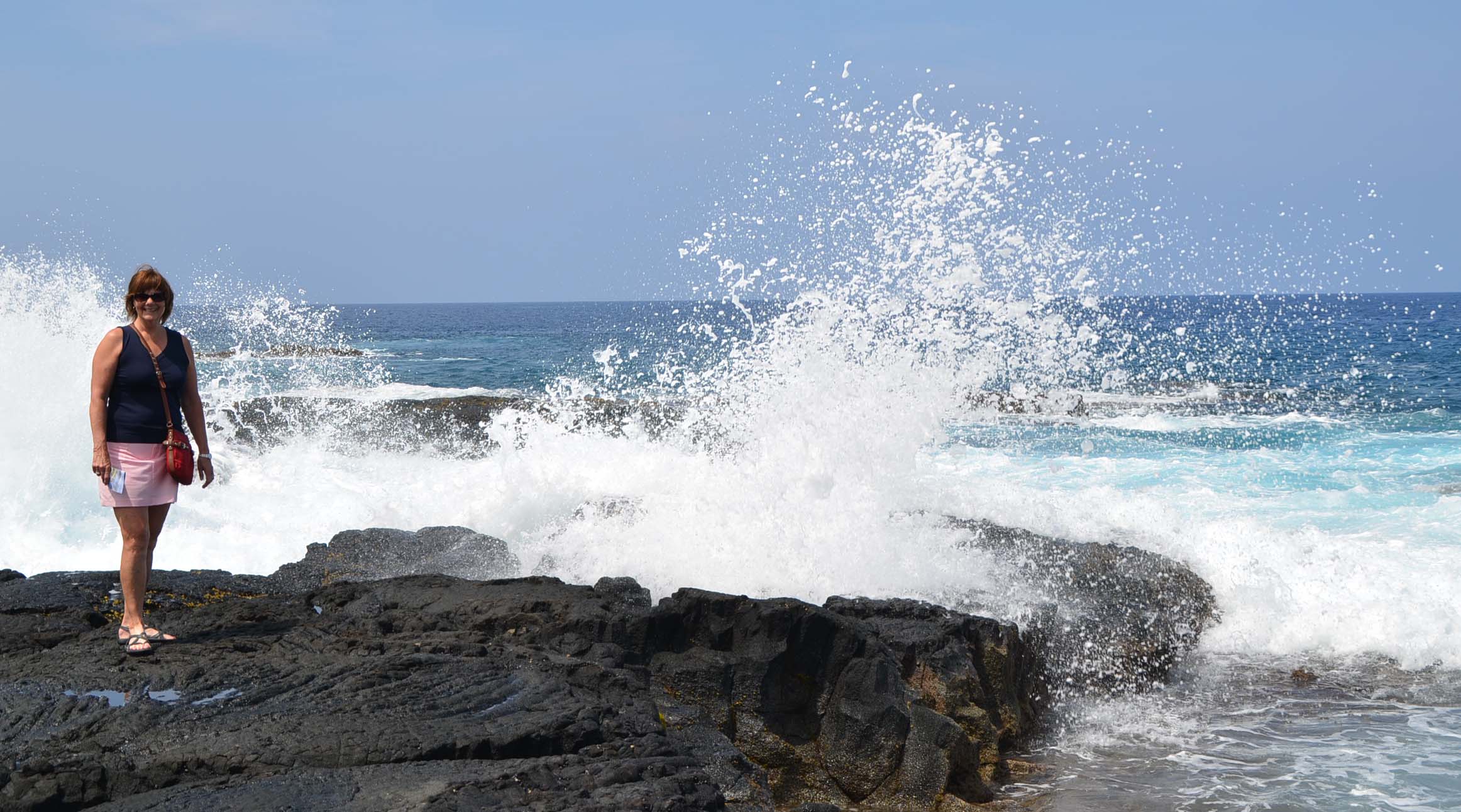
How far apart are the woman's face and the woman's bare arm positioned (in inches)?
4.1

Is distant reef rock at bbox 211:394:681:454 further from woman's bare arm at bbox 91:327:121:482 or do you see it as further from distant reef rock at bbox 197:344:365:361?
distant reef rock at bbox 197:344:365:361

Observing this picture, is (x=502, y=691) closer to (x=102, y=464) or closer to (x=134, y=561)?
(x=134, y=561)

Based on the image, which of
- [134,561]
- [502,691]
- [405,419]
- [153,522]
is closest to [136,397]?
[153,522]

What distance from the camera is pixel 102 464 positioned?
4285 mm

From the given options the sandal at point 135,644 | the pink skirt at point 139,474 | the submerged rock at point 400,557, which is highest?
the pink skirt at point 139,474

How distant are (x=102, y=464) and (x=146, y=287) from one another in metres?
0.69

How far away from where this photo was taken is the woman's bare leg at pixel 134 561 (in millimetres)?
4309

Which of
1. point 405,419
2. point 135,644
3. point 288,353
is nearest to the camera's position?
point 135,644

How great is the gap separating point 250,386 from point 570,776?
2234 cm

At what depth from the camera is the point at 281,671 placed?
3945 mm

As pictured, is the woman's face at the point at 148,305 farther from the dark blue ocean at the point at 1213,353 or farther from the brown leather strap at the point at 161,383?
the dark blue ocean at the point at 1213,353

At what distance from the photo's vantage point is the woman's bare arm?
4.29 metres

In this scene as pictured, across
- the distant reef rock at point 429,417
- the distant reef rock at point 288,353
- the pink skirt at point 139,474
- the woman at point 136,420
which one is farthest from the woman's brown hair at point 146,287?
the distant reef rock at point 288,353

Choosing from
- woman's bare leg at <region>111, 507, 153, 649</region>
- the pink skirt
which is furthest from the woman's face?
woman's bare leg at <region>111, 507, 153, 649</region>
